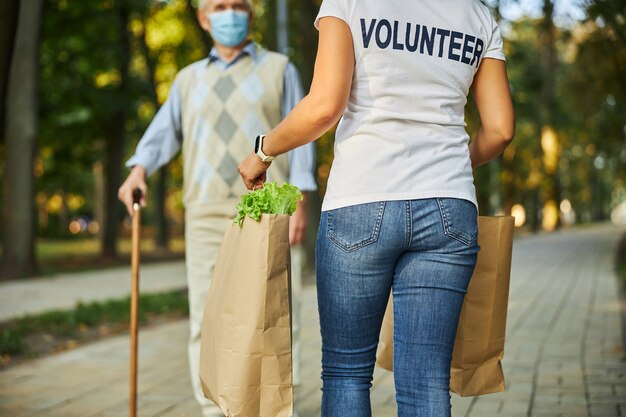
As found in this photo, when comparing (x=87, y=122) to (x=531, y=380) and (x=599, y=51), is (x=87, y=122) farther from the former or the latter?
(x=531, y=380)

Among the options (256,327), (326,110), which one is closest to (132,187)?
(256,327)

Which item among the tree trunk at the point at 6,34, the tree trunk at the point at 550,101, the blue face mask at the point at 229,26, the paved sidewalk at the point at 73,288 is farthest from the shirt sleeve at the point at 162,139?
the tree trunk at the point at 550,101

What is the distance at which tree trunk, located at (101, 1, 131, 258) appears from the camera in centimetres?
2388

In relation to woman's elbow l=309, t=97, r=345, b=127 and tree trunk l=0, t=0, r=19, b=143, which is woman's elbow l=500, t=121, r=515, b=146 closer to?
woman's elbow l=309, t=97, r=345, b=127

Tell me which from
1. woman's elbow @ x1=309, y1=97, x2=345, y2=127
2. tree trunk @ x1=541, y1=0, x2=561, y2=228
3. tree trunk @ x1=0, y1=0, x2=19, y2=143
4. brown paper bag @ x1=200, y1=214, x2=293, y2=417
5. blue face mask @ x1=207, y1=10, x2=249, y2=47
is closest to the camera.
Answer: woman's elbow @ x1=309, y1=97, x2=345, y2=127

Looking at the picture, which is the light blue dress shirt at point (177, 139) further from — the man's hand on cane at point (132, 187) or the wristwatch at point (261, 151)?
the wristwatch at point (261, 151)

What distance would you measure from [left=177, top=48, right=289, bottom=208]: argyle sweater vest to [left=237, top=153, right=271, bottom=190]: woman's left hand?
1.49 metres

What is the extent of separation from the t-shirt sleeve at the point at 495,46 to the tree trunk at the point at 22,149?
14301mm

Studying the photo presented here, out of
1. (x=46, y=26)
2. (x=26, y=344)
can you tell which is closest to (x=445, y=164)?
(x=26, y=344)

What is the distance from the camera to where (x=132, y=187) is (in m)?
4.12

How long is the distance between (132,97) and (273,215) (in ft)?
70.6

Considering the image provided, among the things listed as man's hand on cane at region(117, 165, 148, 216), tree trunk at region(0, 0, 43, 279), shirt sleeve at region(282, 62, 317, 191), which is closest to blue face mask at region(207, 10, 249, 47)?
shirt sleeve at region(282, 62, 317, 191)

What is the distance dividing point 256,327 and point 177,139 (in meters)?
2.05

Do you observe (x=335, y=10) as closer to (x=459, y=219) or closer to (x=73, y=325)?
(x=459, y=219)
